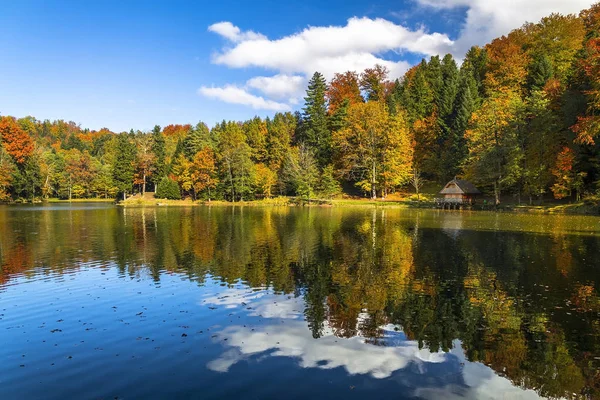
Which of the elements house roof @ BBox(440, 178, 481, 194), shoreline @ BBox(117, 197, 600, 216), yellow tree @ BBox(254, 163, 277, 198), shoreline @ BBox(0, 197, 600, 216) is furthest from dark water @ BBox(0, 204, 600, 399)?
yellow tree @ BBox(254, 163, 277, 198)

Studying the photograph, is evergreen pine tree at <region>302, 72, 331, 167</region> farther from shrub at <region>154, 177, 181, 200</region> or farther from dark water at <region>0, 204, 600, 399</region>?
dark water at <region>0, 204, 600, 399</region>

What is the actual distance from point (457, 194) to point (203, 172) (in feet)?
179

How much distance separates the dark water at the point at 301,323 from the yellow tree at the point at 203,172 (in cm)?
6457

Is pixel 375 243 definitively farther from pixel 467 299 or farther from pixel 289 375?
pixel 289 375

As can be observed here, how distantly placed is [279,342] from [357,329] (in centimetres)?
250

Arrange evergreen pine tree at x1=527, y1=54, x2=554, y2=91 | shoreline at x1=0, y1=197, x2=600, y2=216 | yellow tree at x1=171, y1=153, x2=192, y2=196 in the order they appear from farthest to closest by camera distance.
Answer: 1. yellow tree at x1=171, y1=153, x2=192, y2=196
2. evergreen pine tree at x1=527, y1=54, x2=554, y2=91
3. shoreline at x1=0, y1=197, x2=600, y2=216

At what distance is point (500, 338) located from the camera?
439 inches

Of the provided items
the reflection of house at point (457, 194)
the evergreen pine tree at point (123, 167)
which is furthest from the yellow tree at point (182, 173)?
the reflection of house at point (457, 194)

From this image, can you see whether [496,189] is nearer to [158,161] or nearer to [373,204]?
[373,204]

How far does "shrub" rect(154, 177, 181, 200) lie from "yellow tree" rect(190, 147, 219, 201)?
488 cm

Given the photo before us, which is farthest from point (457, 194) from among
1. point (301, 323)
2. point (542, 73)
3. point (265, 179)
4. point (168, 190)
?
point (168, 190)

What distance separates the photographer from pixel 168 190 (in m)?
92.8

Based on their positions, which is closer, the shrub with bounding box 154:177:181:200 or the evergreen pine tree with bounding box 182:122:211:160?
the shrub with bounding box 154:177:181:200

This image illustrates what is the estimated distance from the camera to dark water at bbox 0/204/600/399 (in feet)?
28.6
